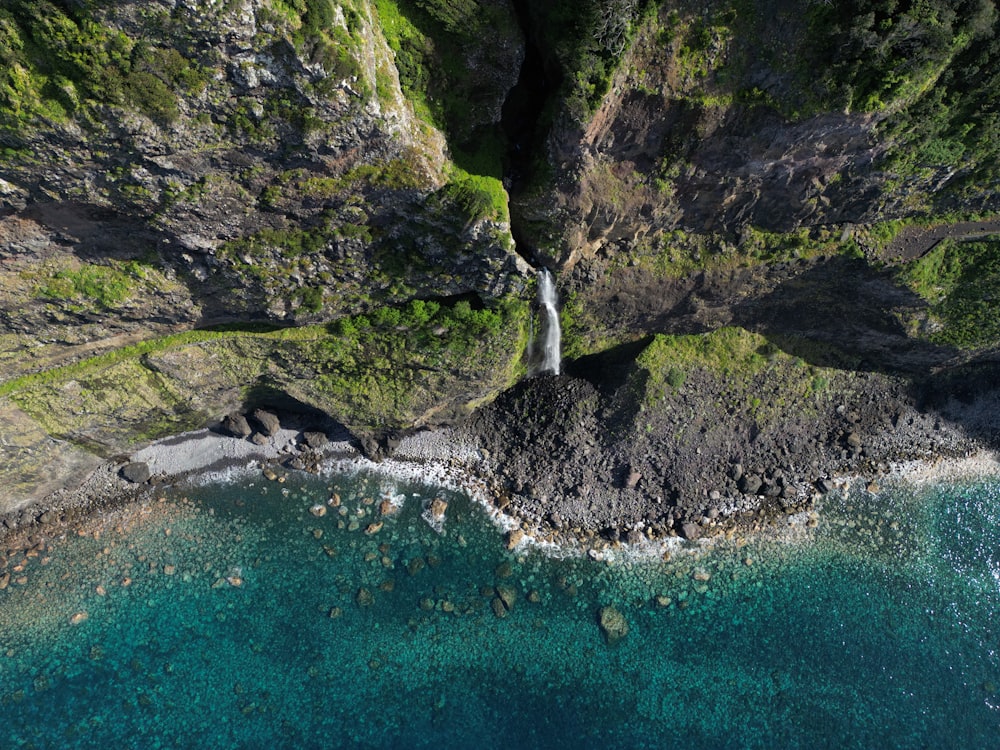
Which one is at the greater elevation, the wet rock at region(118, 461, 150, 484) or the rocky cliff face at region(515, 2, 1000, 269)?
the rocky cliff face at region(515, 2, 1000, 269)

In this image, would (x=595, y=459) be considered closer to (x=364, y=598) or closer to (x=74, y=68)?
(x=364, y=598)

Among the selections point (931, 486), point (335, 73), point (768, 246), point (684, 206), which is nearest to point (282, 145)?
point (335, 73)

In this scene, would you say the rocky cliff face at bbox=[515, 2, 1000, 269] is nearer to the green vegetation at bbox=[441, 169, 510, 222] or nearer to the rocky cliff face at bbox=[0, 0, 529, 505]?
the green vegetation at bbox=[441, 169, 510, 222]

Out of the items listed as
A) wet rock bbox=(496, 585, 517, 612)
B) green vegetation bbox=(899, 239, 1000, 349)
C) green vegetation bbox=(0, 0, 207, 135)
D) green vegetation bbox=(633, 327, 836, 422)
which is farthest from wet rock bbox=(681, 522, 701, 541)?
green vegetation bbox=(0, 0, 207, 135)

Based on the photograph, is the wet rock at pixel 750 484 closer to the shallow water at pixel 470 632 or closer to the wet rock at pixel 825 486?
the shallow water at pixel 470 632

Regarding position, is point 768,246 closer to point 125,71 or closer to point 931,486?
point 931,486

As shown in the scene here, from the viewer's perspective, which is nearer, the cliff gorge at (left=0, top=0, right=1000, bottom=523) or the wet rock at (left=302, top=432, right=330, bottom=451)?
the cliff gorge at (left=0, top=0, right=1000, bottom=523)
